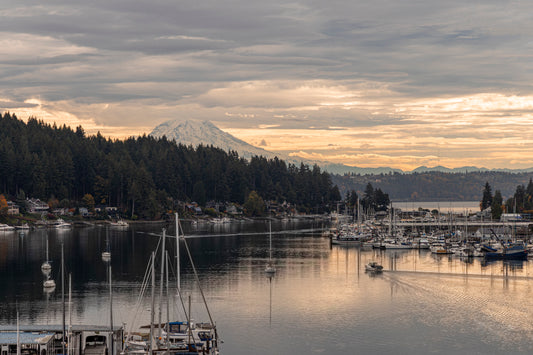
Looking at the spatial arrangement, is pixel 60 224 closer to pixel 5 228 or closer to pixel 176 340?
pixel 5 228

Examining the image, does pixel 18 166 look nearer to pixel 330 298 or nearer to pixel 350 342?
pixel 330 298

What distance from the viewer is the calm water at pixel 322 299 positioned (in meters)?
51.4

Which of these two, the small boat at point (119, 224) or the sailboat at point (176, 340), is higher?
the small boat at point (119, 224)

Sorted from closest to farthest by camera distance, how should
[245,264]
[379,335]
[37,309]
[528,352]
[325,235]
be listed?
[528,352] → [379,335] → [37,309] → [245,264] → [325,235]

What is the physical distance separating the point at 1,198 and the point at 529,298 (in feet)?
472

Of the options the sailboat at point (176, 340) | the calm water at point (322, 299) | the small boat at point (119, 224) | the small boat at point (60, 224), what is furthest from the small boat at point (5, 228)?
the sailboat at point (176, 340)

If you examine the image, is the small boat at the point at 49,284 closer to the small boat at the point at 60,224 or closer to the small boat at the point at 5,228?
the small boat at the point at 5,228

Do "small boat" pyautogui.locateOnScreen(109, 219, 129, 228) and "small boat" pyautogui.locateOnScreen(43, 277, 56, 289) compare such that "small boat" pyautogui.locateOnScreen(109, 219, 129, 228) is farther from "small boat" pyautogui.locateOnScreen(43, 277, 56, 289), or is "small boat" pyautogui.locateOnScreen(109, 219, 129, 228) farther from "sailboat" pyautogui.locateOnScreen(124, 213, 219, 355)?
"sailboat" pyautogui.locateOnScreen(124, 213, 219, 355)

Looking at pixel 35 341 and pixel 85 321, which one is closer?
pixel 35 341

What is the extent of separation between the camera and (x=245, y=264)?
9762 centimetres

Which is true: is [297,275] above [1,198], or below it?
below

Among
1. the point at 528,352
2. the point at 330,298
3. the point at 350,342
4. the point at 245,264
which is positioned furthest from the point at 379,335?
the point at 245,264

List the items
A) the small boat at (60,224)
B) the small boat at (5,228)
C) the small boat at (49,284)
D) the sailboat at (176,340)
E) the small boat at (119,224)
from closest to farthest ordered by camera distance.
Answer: the sailboat at (176,340)
the small boat at (49,284)
the small boat at (5,228)
the small boat at (60,224)
the small boat at (119,224)

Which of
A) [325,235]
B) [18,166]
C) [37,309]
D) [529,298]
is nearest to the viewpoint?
[37,309]
